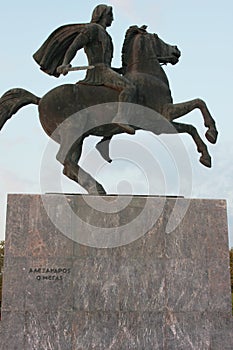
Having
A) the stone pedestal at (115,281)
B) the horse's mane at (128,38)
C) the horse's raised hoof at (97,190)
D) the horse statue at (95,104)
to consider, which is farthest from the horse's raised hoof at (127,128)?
the horse's mane at (128,38)

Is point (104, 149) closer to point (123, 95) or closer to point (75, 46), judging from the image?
point (123, 95)

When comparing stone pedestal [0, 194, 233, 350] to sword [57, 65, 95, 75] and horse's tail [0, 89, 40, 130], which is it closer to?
horse's tail [0, 89, 40, 130]

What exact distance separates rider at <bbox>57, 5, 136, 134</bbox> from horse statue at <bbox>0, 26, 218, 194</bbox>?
6.0 inches

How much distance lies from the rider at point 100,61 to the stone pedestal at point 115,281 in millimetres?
1530

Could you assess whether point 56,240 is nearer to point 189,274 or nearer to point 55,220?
point 55,220

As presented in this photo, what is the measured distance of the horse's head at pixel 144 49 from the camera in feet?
→ 26.4

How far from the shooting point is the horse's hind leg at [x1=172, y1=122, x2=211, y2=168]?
25.7 feet

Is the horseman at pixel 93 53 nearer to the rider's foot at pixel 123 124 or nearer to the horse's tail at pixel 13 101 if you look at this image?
the rider's foot at pixel 123 124

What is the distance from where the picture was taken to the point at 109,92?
7.72 m

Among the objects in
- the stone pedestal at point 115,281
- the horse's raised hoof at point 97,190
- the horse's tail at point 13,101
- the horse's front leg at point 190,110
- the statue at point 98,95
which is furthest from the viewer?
the horse's tail at point 13,101

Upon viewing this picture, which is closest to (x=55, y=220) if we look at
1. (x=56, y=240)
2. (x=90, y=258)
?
(x=56, y=240)

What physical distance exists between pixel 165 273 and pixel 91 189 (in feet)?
5.29

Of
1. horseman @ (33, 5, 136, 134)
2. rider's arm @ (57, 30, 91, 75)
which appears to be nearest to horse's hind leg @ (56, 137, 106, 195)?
horseman @ (33, 5, 136, 134)

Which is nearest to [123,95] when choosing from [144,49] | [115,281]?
[144,49]
